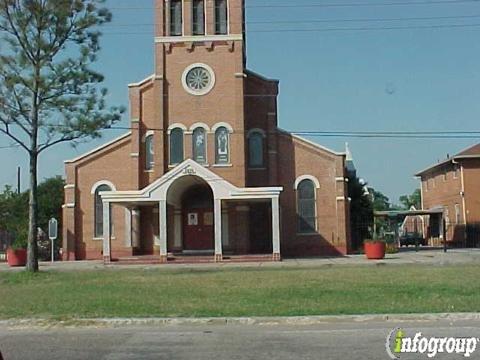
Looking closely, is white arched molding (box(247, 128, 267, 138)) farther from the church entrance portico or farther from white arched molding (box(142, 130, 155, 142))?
white arched molding (box(142, 130, 155, 142))

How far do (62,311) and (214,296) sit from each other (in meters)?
3.90

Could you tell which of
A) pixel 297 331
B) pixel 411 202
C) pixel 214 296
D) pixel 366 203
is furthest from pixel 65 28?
pixel 411 202

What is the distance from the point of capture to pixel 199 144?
4097 centimetres

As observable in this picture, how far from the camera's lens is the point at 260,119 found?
141 feet

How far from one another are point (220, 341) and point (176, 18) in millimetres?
32920

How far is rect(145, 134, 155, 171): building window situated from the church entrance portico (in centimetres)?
243

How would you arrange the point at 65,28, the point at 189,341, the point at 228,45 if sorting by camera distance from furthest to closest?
the point at 228,45 < the point at 65,28 < the point at 189,341

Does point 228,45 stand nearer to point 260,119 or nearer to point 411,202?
point 260,119

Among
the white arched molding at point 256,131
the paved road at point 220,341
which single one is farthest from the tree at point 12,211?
the paved road at point 220,341

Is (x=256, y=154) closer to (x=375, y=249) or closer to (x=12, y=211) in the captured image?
(x=375, y=249)

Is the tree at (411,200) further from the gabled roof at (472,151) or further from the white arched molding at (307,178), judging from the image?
the white arched molding at (307,178)

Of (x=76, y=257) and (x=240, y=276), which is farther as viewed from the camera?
(x=76, y=257)

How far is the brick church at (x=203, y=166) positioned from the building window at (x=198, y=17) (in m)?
Result: 0.06

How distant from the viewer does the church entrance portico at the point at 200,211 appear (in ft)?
123
